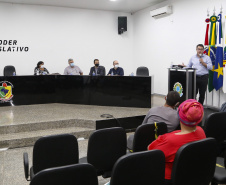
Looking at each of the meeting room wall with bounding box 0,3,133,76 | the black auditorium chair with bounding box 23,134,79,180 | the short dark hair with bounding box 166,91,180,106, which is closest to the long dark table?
the meeting room wall with bounding box 0,3,133,76

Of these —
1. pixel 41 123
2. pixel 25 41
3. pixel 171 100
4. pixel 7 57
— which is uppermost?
pixel 25 41

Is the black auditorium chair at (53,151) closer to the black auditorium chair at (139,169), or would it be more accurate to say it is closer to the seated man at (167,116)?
the black auditorium chair at (139,169)

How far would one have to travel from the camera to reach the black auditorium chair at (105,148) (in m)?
2.14

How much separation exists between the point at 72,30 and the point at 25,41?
1.69 meters

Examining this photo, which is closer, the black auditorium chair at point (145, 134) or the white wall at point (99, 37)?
the black auditorium chair at point (145, 134)

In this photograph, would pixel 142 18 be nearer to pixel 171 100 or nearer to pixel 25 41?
pixel 25 41

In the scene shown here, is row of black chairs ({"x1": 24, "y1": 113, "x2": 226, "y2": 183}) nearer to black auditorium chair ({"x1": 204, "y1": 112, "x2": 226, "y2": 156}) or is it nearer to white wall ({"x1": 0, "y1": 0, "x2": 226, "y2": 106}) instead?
black auditorium chair ({"x1": 204, "y1": 112, "x2": 226, "y2": 156})

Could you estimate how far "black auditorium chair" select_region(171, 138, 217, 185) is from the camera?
1.62 m

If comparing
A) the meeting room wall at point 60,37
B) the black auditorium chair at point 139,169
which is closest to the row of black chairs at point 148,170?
the black auditorium chair at point 139,169

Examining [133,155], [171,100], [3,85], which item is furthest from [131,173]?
[3,85]

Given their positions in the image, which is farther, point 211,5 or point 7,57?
point 7,57

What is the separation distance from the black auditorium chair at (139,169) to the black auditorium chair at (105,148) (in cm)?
70

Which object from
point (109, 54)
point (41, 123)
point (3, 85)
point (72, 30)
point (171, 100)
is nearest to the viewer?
point (171, 100)

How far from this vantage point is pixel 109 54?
32.1 ft
